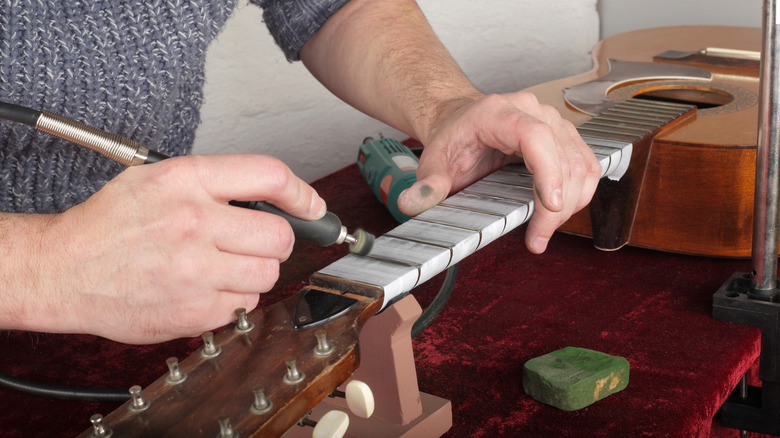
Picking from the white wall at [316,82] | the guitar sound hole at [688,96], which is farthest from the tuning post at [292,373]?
the guitar sound hole at [688,96]

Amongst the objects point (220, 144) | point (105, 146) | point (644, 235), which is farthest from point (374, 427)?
point (220, 144)

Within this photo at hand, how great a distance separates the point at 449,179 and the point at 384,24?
37 centimetres

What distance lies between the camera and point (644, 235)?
1.07 meters

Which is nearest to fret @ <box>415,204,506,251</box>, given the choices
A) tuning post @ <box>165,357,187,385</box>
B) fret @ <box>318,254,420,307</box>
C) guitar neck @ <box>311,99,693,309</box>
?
guitar neck @ <box>311,99,693,309</box>

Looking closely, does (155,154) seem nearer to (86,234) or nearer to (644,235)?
(86,234)

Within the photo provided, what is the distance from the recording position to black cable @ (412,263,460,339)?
89 centimetres

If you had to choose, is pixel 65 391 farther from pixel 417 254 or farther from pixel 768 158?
pixel 768 158

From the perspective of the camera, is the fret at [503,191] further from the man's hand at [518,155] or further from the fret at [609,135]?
the fret at [609,135]

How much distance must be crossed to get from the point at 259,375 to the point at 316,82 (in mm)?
1311

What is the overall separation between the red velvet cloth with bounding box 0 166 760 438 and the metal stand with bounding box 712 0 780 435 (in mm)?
20

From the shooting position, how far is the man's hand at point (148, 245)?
0.58 meters

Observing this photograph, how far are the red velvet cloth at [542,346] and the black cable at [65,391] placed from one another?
0.04 feet

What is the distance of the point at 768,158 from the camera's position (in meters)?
0.83

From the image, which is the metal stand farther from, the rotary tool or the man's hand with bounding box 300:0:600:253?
the rotary tool
